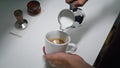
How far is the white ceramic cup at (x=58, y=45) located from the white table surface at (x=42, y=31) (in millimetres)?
73

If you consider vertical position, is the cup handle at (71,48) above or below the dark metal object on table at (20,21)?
below

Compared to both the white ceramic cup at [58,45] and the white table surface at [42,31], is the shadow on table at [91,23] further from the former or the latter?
the white ceramic cup at [58,45]

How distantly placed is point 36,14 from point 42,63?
27 cm

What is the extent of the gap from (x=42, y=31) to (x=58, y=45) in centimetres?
23

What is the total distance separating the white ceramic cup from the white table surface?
0.24 feet

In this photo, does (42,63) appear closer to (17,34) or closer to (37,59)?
(37,59)

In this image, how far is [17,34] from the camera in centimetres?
88

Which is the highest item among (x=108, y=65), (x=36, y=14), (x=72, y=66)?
(x=36, y=14)

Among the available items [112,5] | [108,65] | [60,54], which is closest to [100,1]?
[112,5]

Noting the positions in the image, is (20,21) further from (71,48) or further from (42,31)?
(71,48)

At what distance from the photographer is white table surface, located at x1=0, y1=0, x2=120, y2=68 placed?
31.7 inches

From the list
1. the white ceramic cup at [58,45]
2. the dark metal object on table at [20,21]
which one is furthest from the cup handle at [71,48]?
the dark metal object on table at [20,21]

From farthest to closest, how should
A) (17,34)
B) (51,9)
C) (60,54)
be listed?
(51,9) < (17,34) < (60,54)

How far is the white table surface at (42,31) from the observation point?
80 cm
